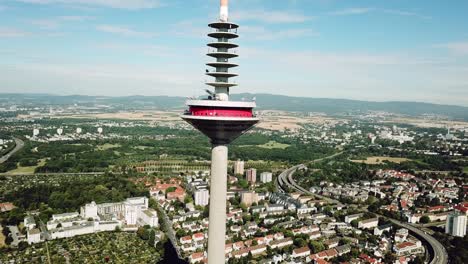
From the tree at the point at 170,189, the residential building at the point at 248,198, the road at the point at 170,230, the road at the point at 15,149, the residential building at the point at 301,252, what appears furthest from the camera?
the road at the point at 15,149

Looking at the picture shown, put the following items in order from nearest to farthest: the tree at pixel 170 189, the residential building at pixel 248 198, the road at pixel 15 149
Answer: the residential building at pixel 248 198, the tree at pixel 170 189, the road at pixel 15 149

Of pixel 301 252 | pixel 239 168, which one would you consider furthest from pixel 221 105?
pixel 239 168

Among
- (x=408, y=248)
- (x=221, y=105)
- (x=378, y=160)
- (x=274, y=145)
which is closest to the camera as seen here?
(x=221, y=105)

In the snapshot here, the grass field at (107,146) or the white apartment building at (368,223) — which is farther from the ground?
the grass field at (107,146)

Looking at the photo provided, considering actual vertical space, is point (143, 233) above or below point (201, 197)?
below

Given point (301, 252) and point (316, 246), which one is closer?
point (301, 252)

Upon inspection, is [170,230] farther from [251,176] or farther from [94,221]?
[251,176]

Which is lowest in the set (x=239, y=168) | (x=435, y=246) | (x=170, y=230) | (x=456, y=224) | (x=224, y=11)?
(x=170, y=230)

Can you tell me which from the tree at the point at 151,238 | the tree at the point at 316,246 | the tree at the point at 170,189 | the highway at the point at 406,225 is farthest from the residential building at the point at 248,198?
the tree at the point at 316,246

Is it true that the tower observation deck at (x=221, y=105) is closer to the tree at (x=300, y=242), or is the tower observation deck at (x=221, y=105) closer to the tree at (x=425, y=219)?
the tree at (x=300, y=242)
